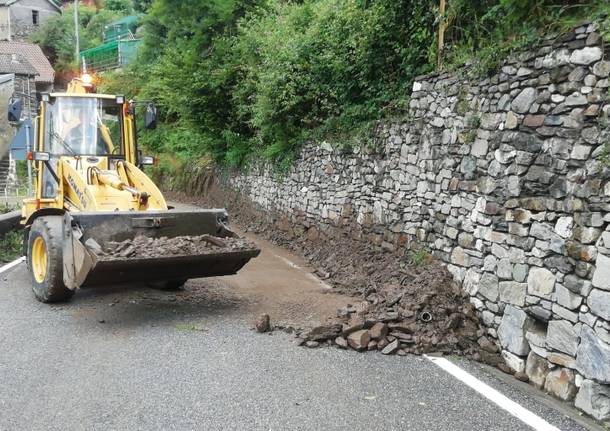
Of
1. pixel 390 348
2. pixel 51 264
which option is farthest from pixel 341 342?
pixel 51 264

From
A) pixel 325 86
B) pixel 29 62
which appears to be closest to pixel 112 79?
pixel 29 62

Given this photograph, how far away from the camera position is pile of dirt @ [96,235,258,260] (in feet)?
20.1

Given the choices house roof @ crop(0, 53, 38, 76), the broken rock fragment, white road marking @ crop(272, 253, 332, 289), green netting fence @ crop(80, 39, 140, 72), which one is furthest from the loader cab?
house roof @ crop(0, 53, 38, 76)

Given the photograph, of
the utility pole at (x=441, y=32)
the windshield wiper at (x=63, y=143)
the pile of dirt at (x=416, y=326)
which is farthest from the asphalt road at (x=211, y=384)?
the utility pole at (x=441, y=32)

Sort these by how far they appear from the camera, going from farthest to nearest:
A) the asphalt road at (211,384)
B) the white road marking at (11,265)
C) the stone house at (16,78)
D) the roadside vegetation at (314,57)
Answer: the stone house at (16,78) → the white road marking at (11,265) → the roadside vegetation at (314,57) → the asphalt road at (211,384)

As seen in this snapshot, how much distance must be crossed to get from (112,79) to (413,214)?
105ft

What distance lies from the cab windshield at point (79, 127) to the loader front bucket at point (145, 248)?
1925 mm

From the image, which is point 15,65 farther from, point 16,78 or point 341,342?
point 341,342

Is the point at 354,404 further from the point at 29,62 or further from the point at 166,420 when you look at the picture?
the point at 29,62

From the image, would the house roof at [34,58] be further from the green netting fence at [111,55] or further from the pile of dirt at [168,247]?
Result: the pile of dirt at [168,247]

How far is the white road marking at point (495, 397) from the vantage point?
418 centimetres

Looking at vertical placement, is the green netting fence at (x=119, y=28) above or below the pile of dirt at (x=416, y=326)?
above

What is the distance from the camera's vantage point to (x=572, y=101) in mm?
4992

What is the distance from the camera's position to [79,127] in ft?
27.1
